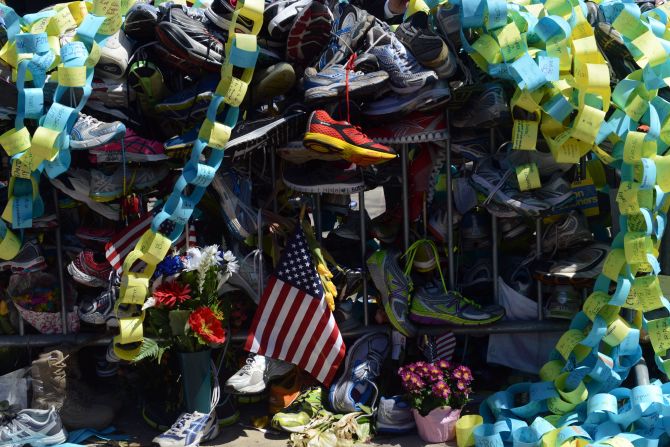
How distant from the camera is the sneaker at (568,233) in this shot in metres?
4.40

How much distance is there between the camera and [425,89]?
4250mm

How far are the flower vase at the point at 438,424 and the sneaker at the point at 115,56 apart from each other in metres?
2.11

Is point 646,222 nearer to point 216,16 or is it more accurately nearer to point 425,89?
point 425,89

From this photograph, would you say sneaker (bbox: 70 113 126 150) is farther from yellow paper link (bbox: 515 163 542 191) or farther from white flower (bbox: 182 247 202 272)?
yellow paper link (bbox: 515 163 542 191)

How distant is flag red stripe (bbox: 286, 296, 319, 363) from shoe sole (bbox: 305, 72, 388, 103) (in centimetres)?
95

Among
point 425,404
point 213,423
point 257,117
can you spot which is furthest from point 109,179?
point 425,404

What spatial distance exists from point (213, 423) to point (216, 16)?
1.92m

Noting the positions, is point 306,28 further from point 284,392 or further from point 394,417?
point 394,417

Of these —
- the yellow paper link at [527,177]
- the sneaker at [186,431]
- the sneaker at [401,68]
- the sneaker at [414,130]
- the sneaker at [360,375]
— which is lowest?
the sneaker at [186,431]

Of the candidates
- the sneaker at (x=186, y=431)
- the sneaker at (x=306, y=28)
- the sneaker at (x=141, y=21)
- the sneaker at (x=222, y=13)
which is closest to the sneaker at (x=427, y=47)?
the sneaker at (x=306, y=28)

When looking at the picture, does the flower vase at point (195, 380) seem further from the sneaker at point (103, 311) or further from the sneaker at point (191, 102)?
the sneaker at point (191, 102)

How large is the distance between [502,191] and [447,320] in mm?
681

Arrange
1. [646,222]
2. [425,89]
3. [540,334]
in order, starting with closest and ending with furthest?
[646,222] → [425,89] → [540,334]

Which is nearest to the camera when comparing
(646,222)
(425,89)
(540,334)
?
(646,222)
